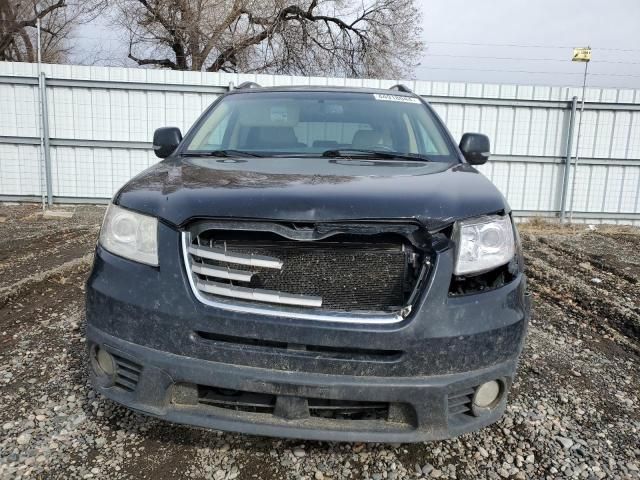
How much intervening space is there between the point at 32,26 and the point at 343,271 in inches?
1002

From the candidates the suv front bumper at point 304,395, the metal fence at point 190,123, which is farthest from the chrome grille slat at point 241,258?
the metal fence at point 190,123

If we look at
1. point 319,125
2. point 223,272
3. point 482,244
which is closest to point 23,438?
point 223,272

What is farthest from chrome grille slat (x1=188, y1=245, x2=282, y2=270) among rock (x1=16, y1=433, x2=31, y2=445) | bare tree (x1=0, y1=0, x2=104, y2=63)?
bare tree (x1=0, y1=0, x2=104, y2=63)

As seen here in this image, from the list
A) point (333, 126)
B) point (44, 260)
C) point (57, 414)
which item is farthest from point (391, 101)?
point (44, 260)

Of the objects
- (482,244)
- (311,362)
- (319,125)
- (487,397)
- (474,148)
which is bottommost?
(487,397)

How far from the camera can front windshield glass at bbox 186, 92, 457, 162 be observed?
2988 millimetres

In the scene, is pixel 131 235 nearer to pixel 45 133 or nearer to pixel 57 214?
pixel 57 214

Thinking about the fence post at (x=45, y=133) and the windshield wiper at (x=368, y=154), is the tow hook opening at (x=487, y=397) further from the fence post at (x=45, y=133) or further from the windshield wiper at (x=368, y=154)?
the fence post at (x=45, y=133)

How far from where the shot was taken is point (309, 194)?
1880 millimetres

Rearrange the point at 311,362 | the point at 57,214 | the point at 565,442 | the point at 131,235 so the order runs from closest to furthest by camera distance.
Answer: the point at 311,362 → the point at 131,235 → the point at 565,442 → the point at 57,214

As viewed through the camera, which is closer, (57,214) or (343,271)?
(343,271)

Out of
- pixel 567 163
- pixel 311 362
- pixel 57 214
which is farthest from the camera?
pixel 567 163

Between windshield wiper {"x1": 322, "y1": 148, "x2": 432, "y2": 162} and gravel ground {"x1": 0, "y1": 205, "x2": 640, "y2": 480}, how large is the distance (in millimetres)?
1479

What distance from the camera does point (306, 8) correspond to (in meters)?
18.1
